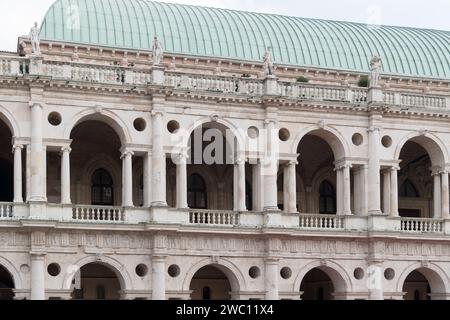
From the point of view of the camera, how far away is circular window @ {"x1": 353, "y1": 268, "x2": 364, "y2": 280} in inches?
1567

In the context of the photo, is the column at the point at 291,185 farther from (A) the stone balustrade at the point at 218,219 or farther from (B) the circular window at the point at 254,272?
(B) the circular window at the point at 254,272

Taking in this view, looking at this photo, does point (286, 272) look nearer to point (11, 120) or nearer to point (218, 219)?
point (218, 219)

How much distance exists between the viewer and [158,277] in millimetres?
36281

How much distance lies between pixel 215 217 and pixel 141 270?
4.05 metres

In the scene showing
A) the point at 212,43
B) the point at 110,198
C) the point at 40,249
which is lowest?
the point at 40,249

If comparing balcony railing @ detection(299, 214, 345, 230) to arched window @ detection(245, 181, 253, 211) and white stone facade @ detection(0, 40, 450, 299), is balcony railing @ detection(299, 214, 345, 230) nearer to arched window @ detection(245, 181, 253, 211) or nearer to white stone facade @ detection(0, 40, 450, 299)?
white stone facade @ detection(0, 40, 450, 299)

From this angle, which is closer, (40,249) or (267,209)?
(40,249)

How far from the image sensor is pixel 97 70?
37.1 metres

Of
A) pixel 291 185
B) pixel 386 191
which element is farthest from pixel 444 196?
pixel 291 185

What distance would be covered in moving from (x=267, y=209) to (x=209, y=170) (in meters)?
5.48

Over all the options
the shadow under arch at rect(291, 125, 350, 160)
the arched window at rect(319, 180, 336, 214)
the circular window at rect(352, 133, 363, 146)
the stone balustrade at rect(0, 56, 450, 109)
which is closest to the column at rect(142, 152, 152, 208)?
the stone balustrade at rect(0, 56, 450, 109)

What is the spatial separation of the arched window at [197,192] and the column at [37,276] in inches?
391
